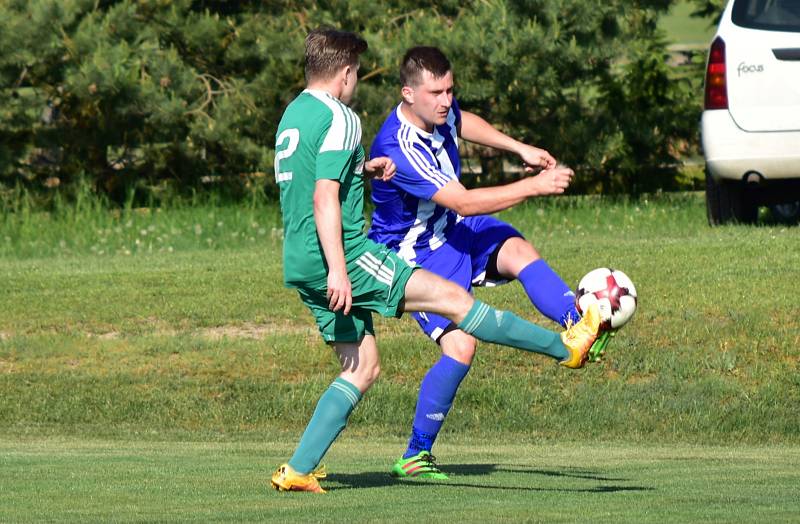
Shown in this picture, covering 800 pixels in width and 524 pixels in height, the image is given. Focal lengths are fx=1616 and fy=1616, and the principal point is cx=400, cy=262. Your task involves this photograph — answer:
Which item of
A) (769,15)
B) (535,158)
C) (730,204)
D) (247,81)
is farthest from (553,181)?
(247,81)

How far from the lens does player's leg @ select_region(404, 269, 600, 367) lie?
659cm

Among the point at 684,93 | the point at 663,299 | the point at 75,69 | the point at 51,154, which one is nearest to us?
the point at 663,299

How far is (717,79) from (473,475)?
6517 millimetres

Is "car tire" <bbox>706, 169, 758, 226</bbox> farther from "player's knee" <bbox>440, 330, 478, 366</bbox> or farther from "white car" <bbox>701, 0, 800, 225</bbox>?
"player's knee" <bbox>440, 330, 478, 366</bbox>

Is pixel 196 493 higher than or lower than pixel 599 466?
higher

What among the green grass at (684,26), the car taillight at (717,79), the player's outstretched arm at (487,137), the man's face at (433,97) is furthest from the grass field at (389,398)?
the green grass at (684,26)

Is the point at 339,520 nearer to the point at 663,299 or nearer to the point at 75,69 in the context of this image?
the point at 663,299

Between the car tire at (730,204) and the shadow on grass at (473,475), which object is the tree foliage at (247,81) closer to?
the car tire at (730,204)

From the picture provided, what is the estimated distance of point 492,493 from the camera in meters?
6.59

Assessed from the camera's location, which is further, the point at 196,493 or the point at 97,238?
the point at 97,238

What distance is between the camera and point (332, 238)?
6.28 meters

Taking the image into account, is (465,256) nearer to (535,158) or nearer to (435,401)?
(535,158)

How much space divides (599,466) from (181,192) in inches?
498

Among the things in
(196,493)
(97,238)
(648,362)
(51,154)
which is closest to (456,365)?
(196,493)
